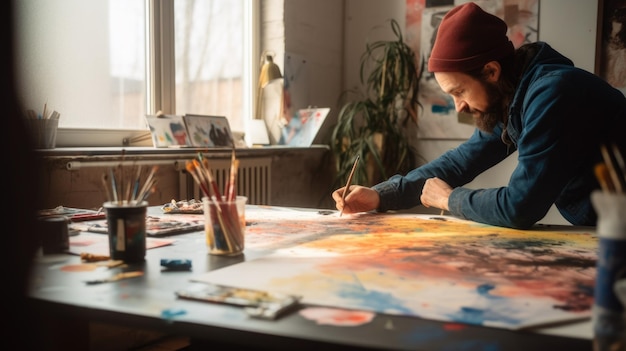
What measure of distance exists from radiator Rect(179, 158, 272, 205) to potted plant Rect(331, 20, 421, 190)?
0.55 meters

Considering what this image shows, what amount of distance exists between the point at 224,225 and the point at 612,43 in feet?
9.39

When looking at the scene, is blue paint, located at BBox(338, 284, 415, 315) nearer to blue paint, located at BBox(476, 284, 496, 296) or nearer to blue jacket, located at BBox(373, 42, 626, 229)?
blue paint, located at BBox(476, 284, 496, 296)

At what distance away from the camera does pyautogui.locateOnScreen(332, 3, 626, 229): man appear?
133cm

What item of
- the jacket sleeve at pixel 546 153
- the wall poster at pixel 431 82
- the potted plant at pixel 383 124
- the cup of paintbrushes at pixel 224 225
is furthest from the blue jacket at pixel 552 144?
the wall poster at pixel 431 82

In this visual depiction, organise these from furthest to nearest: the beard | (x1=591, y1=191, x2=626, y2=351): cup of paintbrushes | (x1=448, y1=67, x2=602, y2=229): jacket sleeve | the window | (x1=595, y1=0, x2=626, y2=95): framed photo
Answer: (x1=595, y1=0, x2=626, y2=95): framed photo, the window, the beard, (x1=448, y1=67, x2=602, y2=229): jacket sleeve, (x1=591, y1=191, x2=626, y2=351): cup of paintbrushes

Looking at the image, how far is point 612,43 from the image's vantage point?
3.01 metres

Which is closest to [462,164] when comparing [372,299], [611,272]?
[372,299]

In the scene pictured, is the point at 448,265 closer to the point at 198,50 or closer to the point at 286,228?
the point at 286,228

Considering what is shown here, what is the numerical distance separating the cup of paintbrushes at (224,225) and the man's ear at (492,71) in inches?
36.4

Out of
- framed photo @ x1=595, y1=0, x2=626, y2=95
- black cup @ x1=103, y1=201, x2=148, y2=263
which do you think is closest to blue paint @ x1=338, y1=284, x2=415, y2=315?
black cup @ x1=103, y1=201, x2=148, y2=263

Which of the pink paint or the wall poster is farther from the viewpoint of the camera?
the wall poster

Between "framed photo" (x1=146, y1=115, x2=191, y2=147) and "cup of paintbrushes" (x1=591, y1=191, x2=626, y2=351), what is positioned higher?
"framed photo" (x1=146, y1=115, x2=191, y2=147)

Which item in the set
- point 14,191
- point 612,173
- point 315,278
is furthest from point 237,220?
point 612,173

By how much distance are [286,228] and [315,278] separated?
0.51 m
